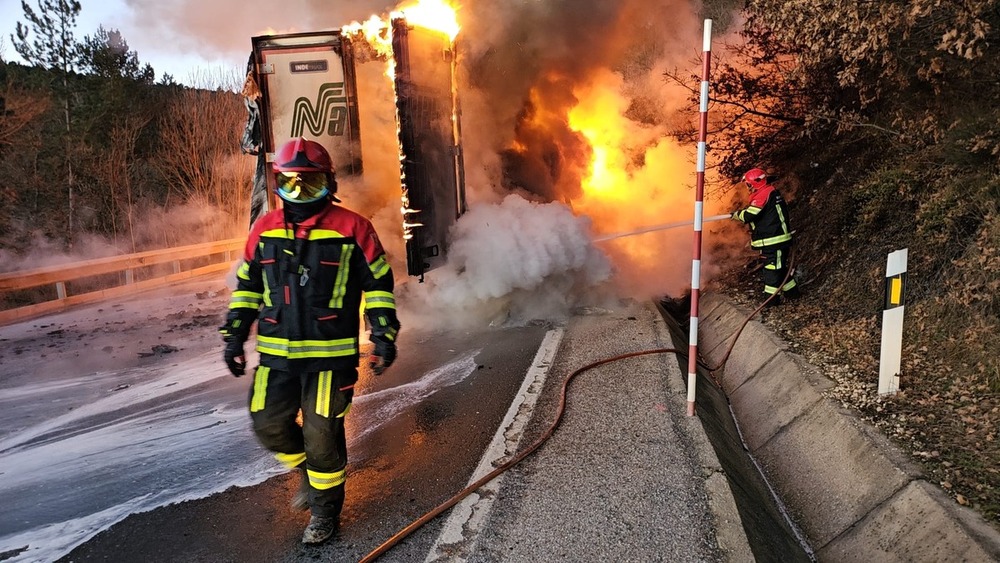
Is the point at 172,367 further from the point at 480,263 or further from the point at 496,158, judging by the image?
the point at 496,158

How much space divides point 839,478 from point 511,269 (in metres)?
4.19

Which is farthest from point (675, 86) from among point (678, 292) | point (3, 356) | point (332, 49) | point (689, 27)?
point (3, 356)

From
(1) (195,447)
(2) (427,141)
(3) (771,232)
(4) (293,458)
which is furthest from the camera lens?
(3) (771,232)

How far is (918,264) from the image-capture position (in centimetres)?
521

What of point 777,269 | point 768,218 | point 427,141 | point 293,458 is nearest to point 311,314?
point 293,458

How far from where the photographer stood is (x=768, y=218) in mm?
6918

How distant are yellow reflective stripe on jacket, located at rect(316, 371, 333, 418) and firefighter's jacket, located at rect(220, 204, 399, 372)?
0.05 m

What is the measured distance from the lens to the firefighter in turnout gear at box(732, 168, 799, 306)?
668 centimetres

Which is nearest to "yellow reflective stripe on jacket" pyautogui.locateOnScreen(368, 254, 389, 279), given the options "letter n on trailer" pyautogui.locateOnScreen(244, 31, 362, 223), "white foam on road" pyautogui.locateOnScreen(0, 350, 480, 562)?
"white foam on road" pyautogui.locateOnScreen(0, 350, 480, 562)

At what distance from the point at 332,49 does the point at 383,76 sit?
2.55 ft

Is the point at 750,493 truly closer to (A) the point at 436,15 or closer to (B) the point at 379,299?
(B) the point at 379,299

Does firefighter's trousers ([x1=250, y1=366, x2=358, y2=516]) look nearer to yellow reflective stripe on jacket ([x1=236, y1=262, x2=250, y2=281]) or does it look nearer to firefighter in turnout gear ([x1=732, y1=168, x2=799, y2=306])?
yellow reflective stripe on jacket ([x1=236, y1=262, x2=250, y2=281])

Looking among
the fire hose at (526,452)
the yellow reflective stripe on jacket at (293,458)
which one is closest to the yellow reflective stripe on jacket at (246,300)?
the yellow reflective stripe on jacket at (293,458)

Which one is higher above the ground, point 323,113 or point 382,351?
point 323,113
